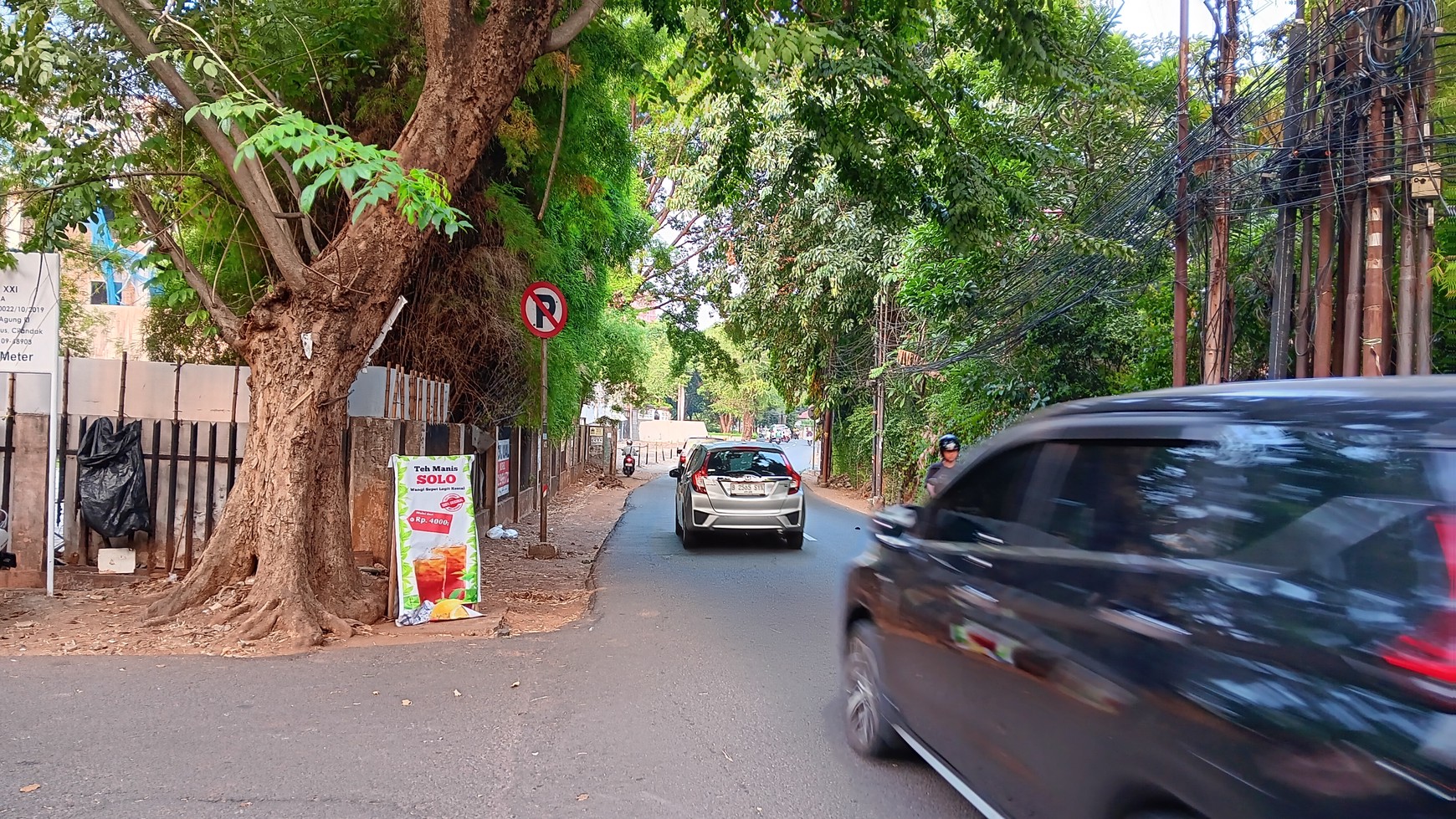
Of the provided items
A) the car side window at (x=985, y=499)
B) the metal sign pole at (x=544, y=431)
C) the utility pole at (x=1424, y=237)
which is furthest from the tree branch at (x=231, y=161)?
the utility pole at (x=1424, y=237)

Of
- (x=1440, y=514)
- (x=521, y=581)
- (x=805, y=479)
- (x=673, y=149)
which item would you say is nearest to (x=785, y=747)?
(x=1440, y=514)

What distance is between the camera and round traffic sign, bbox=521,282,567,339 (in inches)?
432

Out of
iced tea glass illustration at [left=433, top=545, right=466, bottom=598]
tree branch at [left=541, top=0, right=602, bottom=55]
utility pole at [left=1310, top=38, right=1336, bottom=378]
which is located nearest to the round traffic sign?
tree branch at [left=541, top=0, right=602, bottom=55]

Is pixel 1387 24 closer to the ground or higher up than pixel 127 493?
higher up

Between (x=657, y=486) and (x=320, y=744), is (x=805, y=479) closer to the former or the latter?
(x=657, y=486)

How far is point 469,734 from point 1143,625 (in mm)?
3805

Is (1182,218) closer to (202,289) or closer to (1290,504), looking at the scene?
(1290,504)

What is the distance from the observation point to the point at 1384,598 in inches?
81.4

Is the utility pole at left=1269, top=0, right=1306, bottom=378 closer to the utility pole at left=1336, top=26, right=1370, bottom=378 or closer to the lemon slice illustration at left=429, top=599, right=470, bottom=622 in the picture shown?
the utility pole at left=1336, top=26, right=1370, bottom=378

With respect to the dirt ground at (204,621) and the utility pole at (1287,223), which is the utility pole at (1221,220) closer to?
the utility pole at (1287,223)

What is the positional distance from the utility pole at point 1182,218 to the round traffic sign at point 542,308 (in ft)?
22.6

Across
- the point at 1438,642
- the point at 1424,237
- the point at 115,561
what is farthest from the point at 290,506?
the point at 1424,237

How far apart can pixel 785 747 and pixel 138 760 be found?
321 cm

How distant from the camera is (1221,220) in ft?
32.8
